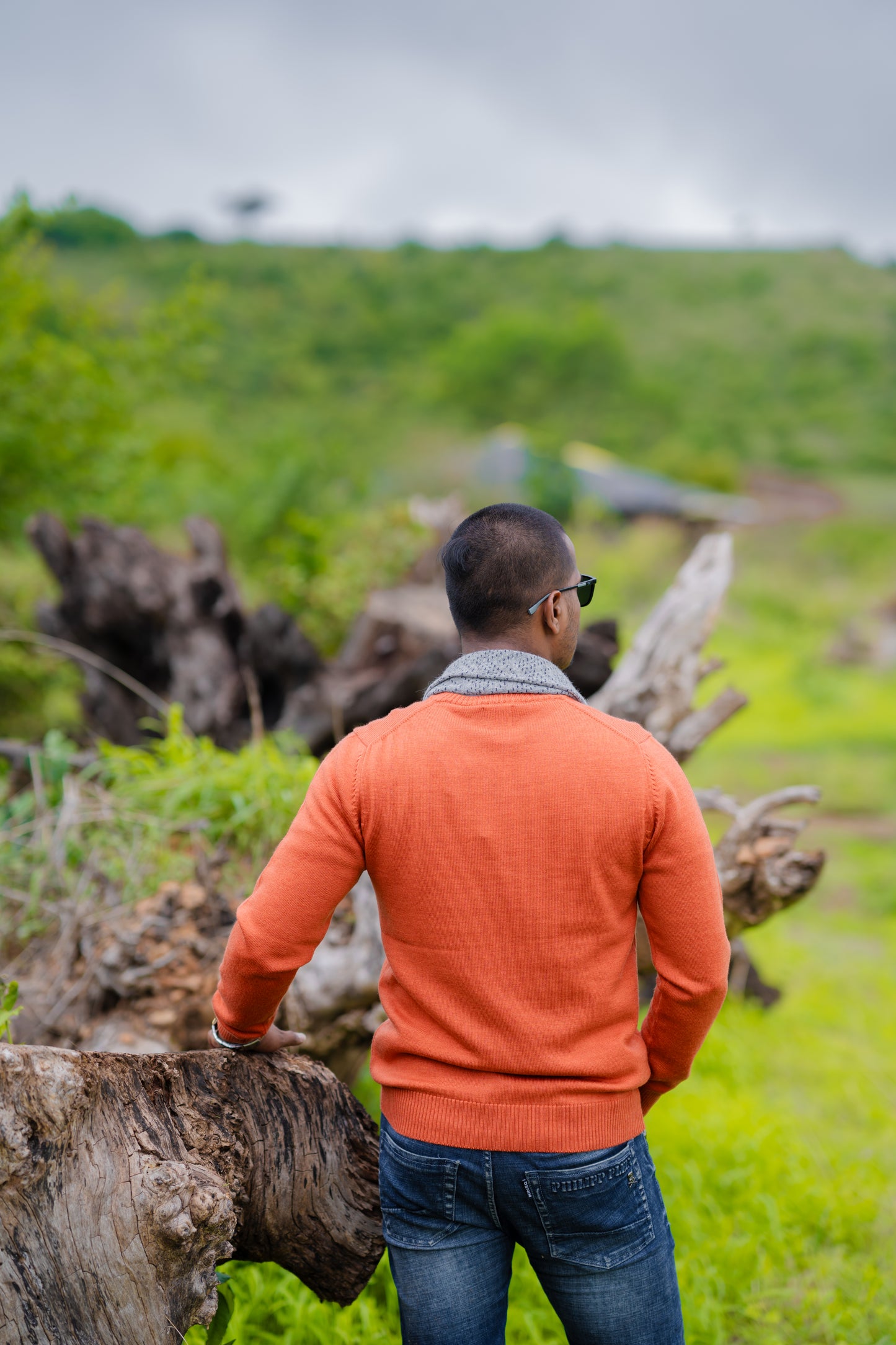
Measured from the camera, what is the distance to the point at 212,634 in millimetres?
4809

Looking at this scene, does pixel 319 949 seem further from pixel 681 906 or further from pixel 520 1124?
pixel 681 906

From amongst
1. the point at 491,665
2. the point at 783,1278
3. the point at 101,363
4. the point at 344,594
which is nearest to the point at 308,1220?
the point at 491,665

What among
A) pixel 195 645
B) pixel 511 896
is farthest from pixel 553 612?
pixel 195 645

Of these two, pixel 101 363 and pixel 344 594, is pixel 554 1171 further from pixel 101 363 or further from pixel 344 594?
pixel 101 363

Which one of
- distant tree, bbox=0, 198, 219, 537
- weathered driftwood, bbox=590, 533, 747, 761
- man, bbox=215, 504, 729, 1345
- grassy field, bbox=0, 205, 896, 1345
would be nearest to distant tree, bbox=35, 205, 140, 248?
grassy field, bbox=0, 205, 896, 1345

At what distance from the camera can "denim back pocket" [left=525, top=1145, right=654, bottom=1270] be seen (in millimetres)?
1449

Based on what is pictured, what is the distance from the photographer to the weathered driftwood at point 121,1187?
1429 millimetres

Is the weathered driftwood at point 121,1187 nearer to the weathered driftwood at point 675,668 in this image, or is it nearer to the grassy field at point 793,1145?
the grassy field at point 793,1145

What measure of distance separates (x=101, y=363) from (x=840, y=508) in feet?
100.0

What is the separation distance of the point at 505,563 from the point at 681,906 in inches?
24.1

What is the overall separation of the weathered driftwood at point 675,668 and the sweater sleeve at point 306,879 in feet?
6.23

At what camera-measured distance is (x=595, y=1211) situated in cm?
146

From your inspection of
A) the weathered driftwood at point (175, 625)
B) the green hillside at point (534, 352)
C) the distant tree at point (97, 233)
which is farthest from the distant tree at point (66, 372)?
the distant tree at point (97, 233)

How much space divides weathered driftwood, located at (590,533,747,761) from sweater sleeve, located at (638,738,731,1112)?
1.68m
